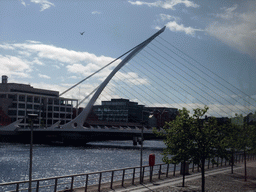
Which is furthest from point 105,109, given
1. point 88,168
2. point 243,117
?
point 243,117


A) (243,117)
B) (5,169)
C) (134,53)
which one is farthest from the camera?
(134,53)

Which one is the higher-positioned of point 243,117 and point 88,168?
point 243,117

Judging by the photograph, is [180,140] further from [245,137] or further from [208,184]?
[245,137]

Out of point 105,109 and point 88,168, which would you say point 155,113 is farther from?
point 88,168

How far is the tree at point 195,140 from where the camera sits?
59.9 ft

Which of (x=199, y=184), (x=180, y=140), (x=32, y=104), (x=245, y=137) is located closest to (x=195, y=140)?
(x=180, y=140)

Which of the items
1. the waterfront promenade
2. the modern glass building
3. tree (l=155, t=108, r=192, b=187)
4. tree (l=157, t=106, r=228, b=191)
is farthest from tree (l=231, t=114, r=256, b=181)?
the modern glass building

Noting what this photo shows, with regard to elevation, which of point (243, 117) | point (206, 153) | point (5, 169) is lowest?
point (5, 169)

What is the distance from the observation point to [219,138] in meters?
18.7

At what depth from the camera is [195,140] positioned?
18.6 metres

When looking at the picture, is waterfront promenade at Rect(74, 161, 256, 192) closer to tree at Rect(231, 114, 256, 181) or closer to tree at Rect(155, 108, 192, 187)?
tree at Rect(155, 108, 192, 187)

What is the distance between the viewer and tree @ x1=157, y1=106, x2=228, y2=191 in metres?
18.3

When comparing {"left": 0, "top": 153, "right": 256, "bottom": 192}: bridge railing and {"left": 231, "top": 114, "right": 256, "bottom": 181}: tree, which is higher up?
{"left": 231, "top": 114, "right": 256, "bottom": 181}: tree

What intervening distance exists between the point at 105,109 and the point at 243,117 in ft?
505
